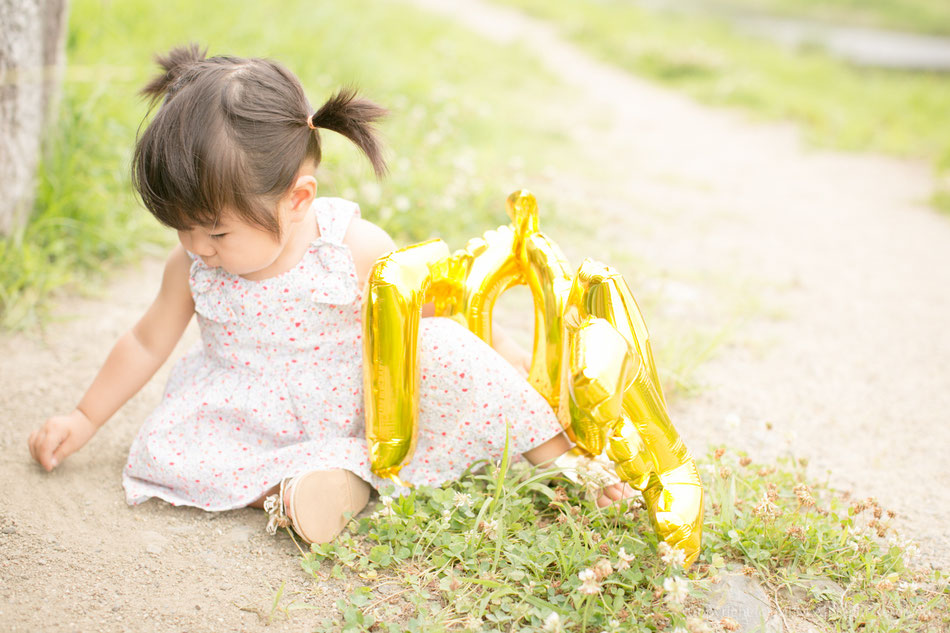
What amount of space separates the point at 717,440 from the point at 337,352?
103cm

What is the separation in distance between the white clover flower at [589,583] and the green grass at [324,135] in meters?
1.83

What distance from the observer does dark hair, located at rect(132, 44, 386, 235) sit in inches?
58.5

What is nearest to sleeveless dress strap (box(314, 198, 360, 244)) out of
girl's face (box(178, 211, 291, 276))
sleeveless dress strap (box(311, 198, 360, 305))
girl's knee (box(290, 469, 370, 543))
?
sleeveless dress strap (box(311, 198, 360, 305))

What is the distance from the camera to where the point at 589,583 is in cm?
135

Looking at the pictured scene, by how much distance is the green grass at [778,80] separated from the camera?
6086 mm

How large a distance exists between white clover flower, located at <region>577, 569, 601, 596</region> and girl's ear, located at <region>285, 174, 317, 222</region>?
0.88m

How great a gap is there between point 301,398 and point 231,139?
57 centimetres

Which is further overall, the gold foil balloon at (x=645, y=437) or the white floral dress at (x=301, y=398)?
the white floral dress at (x=301, y=398)

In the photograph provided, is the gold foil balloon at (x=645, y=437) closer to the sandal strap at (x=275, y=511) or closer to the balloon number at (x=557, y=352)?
the balloon number at (x=557, y=352)

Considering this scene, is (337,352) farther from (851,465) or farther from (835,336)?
(835,336)

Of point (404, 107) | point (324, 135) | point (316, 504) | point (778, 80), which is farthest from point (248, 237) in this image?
point (778, 80)

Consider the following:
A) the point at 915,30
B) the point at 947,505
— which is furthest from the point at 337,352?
the point at 915,30

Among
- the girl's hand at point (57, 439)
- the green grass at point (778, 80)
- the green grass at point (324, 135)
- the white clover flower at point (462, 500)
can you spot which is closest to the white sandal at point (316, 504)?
the white clover flower at point (462, 500)

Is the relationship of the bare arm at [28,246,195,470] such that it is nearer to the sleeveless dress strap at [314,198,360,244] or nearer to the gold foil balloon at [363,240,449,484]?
the sleeveless dress strap at [314,198,360,244]
